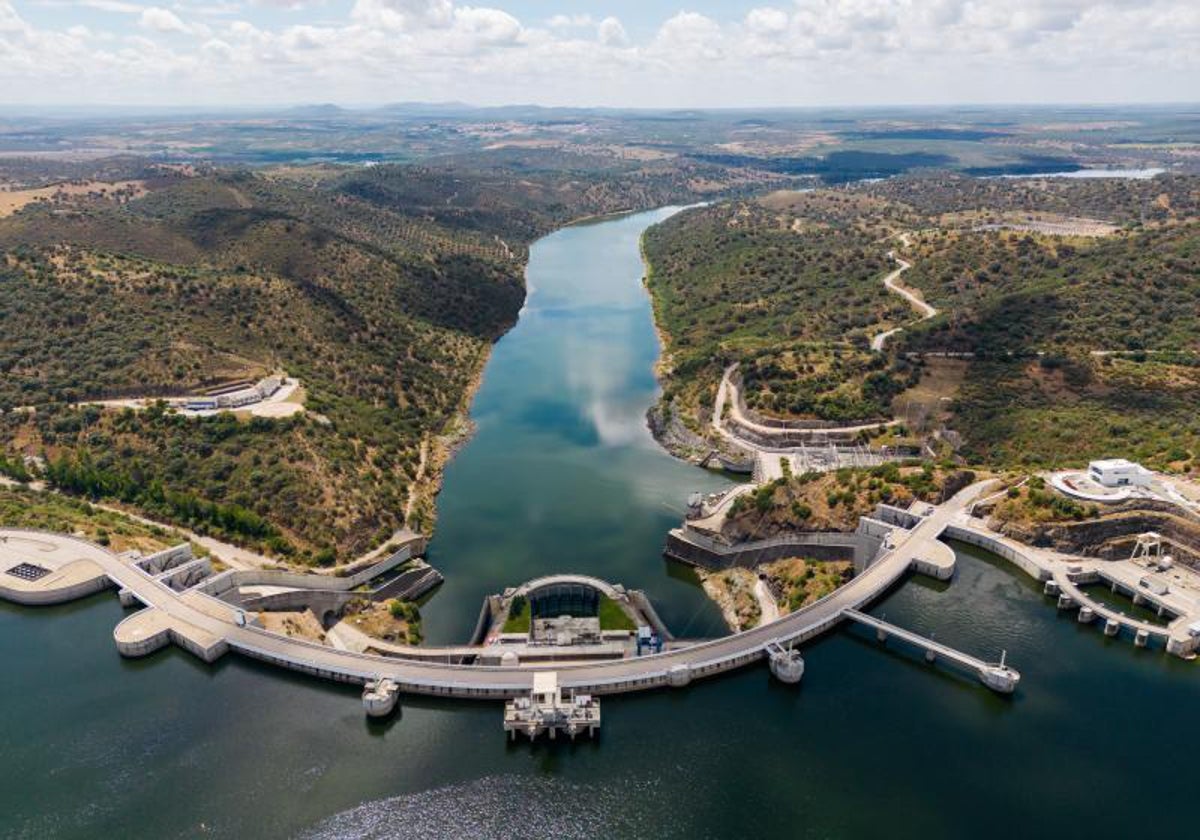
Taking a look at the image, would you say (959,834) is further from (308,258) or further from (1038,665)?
(308,258)

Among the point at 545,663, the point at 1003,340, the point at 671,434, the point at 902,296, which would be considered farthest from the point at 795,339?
the point at 545,663

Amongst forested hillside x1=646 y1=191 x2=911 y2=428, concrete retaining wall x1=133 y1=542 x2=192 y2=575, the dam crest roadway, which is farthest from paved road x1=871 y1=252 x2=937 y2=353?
concrete retaining wall x1=133 y1=542 x2=192 y2=575

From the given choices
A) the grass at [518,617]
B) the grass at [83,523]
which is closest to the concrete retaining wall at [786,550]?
the grass at [518,617]

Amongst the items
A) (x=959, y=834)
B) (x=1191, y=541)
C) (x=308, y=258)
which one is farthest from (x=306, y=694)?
(x=308, y=258)

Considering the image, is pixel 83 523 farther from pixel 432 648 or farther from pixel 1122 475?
pixel 1122 475

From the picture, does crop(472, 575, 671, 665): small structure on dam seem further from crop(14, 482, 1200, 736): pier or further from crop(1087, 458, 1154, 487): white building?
crop(1087, 458, 1154, 487): white building

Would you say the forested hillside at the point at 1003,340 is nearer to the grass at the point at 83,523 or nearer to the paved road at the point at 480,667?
the paved road at the point at 480,667

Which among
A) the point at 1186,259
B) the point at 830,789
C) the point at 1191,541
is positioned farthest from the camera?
the point at 1186,259
